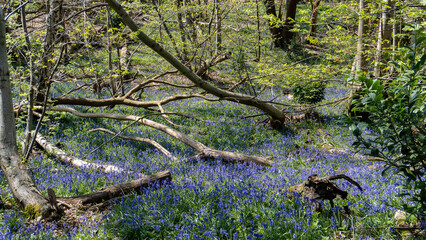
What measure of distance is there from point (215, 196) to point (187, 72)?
11.6 feet

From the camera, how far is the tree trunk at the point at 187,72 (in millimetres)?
5891

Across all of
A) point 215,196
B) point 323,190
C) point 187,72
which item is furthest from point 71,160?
point 323,190

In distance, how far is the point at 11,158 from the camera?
416cm

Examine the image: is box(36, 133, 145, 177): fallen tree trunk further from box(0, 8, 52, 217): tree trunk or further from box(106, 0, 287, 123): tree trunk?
box(106, 0, 287, 123): tree trunk

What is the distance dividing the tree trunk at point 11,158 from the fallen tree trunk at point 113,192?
368 millimetres

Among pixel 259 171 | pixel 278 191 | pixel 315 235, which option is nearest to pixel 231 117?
pixel 259 171

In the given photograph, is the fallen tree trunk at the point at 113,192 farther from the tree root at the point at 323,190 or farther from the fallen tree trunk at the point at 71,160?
the tree root at the point at 323,190

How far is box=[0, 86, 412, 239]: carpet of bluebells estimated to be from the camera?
11.6ft

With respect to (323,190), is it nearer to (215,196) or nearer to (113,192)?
(215,196)

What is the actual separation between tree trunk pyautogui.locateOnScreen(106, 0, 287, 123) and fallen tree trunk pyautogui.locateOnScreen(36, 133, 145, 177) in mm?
2559

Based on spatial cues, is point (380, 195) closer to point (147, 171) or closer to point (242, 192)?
point (242, 192)

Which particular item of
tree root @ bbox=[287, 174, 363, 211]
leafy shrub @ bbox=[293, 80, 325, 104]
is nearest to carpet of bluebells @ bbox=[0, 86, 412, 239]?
tree root @ bbox=[287, 174, 363, 211]

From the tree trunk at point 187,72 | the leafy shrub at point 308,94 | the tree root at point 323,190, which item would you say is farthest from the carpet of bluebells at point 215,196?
the leafy shrub at point 308,94

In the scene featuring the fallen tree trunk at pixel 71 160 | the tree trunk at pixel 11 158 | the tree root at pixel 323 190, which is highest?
the tree trunk at pixel 11 158
